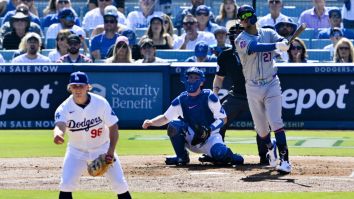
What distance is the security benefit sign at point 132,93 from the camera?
1806 cm

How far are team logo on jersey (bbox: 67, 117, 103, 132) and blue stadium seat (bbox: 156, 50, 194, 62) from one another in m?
9.92

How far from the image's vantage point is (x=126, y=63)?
1822 cm

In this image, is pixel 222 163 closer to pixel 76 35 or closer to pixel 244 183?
pixel 244 183

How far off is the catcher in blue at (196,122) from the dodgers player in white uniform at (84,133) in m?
3.18

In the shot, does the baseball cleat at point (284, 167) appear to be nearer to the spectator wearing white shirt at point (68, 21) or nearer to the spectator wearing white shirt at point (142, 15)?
the spectator wearing white shirt at point (68, 21)

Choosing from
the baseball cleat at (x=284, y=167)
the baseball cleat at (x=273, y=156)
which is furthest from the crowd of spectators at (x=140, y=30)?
the baseball cleat at (x=284, y=167)

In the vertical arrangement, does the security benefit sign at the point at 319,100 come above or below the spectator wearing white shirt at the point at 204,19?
below

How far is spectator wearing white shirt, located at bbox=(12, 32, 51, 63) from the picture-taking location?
60.2 feet

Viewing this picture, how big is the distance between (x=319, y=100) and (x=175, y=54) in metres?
3.10

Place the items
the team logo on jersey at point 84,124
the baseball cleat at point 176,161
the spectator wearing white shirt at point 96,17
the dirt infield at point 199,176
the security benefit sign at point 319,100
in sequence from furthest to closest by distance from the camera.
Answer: the spectator wearing white shirt at point 96,17 → the security benefit sign at point 319,100 → the baseball cleat at point 176,161 → the dirt infield at point 199,176 → the team logo on jersey at point 84,124

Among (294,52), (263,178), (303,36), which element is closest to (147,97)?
(294,52)

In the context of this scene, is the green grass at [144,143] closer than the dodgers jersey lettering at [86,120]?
No

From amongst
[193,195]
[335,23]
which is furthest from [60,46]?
[193,195]

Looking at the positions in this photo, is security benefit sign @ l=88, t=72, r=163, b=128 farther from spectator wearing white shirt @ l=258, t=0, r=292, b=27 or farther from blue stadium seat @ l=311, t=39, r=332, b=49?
blue stadium seat @ l=311, t=39, r=332, b=49
